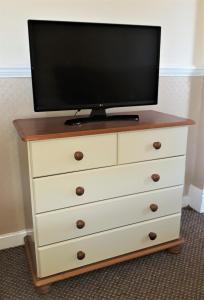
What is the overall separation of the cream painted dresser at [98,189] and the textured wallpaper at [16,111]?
130 mm

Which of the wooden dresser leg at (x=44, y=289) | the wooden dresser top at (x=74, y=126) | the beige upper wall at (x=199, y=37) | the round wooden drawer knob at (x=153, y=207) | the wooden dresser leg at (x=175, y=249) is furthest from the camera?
the beige upper wall at (x=199, y=37)

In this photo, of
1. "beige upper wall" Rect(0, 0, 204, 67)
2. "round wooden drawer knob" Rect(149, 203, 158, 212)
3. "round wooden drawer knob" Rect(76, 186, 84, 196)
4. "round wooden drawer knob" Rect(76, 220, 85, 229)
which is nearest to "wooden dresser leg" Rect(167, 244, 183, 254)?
"round wooden drawer knob" Rect(149, 203, 158, 212)

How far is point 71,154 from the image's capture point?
56.9 inches

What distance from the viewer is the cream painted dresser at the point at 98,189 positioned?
4.71ft

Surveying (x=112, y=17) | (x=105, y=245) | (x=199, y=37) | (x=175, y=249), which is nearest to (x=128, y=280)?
(x=105, y=245)

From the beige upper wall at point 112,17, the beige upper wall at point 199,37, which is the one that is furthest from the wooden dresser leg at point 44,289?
the beige upper wall at point 199,37

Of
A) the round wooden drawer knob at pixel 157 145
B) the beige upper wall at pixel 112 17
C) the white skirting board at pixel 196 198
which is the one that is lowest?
the white skirting board at pixel 196 198

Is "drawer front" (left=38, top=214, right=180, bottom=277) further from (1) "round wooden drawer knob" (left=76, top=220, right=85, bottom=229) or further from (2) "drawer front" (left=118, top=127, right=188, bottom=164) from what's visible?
(2) "drawer front" (left=118, top=127, right=188, bottom=164)

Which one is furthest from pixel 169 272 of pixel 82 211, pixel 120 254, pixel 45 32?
pixel 45 32

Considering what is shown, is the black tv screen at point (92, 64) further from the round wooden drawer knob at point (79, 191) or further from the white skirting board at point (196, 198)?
the white skirting board at point (196, 198)

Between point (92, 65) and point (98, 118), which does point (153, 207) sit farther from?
point (92, 65)

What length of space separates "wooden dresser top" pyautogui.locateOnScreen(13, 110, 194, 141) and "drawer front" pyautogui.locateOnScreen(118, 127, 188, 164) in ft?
0.12

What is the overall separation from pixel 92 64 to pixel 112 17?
20.1 inches

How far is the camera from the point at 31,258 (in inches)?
68.5
